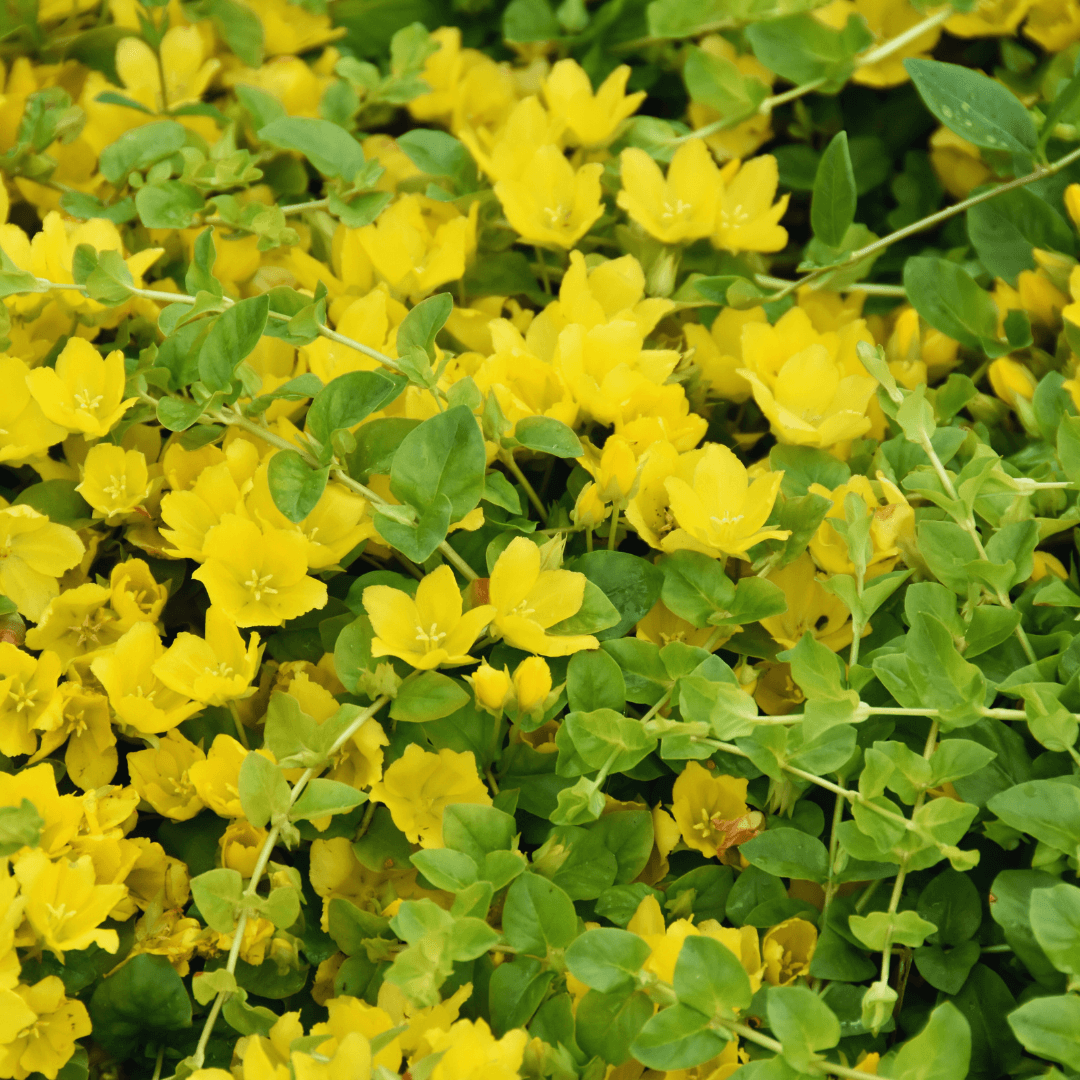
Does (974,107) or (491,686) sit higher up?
(974,107)

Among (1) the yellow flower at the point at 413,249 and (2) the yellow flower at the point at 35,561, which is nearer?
(2) the yellow flower at the point at 35,561

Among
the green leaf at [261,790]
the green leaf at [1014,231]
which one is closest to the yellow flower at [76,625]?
the green leaf at [261,790]

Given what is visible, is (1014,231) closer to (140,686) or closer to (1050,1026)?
(1050,1026)

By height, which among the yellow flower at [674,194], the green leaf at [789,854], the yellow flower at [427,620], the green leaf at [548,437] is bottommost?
the green leaf at [789,854]

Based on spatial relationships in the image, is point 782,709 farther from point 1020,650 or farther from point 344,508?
point 344,508

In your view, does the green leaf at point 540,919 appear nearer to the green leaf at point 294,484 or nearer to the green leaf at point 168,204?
the green leaf at point 294,484

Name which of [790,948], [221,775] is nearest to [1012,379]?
[790,948]

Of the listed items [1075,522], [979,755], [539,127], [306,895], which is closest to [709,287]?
[539,127]

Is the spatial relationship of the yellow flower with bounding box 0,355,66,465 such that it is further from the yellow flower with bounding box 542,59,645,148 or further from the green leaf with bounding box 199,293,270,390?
the yellow flower with bounding box 542,59,645,148
